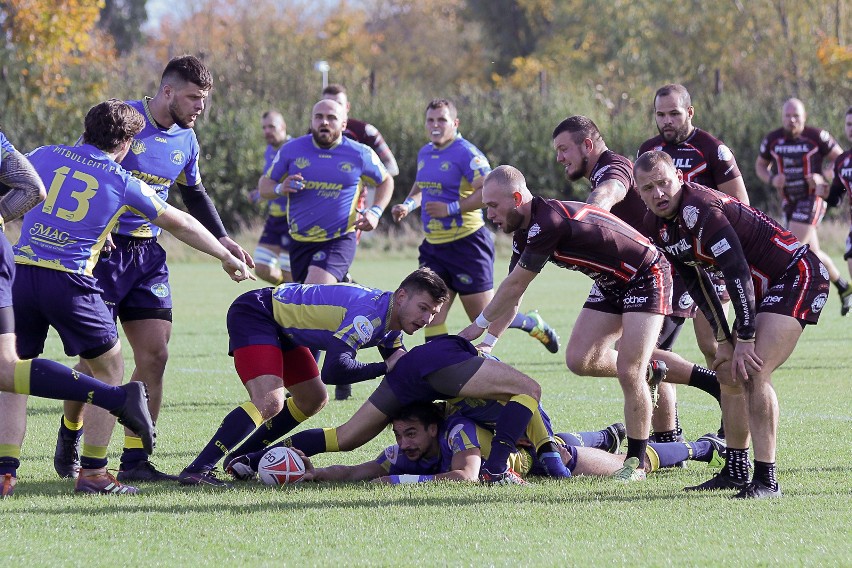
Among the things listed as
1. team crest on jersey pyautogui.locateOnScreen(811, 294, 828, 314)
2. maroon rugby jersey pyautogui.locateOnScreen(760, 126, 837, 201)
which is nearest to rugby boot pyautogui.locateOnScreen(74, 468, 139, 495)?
team crest on jersey pyautogui.locateOnScreen(811, 294, 828, 314)

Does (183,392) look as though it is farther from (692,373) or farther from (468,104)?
(468,104)

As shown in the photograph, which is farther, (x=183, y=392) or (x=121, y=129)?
(x=183, y=392)

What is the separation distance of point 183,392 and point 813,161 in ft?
34.5

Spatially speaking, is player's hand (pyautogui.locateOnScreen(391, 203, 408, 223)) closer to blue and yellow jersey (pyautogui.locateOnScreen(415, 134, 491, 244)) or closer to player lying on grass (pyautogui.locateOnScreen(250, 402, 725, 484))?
blue and yellow jersey (pyautogui.locateOnScreen(415, 134, 491, 244))

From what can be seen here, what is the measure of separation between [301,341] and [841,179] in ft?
31.5

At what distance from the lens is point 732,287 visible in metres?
5.74

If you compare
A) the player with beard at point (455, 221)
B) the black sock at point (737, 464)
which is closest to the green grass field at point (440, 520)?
the black sock at point (737, 464)

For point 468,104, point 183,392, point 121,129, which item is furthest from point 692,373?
point 468,104

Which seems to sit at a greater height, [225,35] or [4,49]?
[225,35]

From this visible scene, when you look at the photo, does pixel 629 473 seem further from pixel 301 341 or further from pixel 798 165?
pixel 798 165

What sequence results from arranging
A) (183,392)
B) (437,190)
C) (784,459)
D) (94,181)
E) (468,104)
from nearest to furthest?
(94,181), (784,459), (183,392), (437,190), (468,104)

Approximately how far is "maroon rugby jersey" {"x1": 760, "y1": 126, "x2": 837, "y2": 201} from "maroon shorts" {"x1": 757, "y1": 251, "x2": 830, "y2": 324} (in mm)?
11161

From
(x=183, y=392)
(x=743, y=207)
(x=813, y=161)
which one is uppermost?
(x=813, y=161)

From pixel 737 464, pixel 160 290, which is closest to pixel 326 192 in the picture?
pixel 160 290
